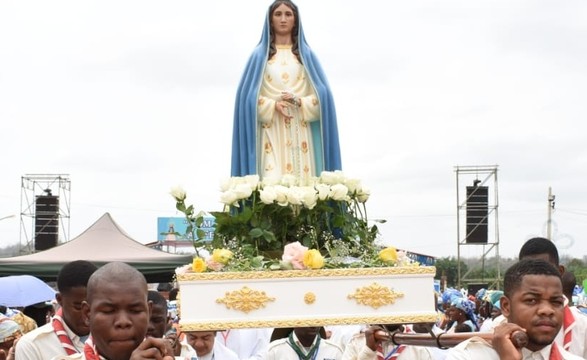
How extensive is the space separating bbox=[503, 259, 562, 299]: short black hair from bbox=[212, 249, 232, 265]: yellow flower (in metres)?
2.06

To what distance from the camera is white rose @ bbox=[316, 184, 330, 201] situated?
23.9 ft

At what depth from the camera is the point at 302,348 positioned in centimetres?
914

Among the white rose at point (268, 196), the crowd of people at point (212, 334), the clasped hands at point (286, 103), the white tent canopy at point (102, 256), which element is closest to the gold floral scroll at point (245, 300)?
the crowd of people at point (212, 334)

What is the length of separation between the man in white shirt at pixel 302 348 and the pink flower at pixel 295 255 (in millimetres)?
2443

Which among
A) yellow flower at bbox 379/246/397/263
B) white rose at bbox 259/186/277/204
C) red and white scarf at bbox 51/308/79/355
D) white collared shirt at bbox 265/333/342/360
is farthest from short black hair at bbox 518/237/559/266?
red and white scarf at bbox 51/308/79/355

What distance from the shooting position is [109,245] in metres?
21.8

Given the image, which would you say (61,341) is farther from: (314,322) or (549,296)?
(549,296)

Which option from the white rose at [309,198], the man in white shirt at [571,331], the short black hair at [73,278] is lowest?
the man in white shirt at [571,331]

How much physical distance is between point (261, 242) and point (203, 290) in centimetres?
90

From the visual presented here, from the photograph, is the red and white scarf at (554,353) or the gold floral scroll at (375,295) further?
the gold floral scroll at (375,295)

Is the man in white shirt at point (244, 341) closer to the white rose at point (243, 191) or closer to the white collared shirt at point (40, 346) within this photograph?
the white rose at point (243, 191)

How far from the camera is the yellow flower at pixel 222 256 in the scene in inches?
264

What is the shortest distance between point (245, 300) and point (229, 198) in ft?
3.22

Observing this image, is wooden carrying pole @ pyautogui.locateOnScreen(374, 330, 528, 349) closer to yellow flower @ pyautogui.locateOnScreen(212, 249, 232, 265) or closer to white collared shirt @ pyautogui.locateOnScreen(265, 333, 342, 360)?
yellow flower @ pyautogui.locateOnScreen(212, 249, 232, 265)
